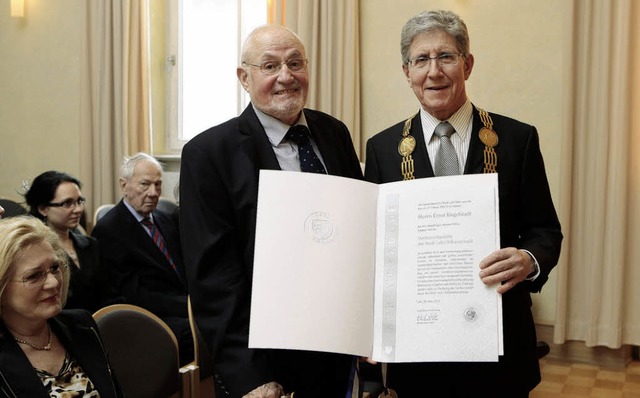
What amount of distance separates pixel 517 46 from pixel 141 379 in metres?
3.85

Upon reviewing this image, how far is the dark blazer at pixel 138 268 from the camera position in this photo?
461 cm

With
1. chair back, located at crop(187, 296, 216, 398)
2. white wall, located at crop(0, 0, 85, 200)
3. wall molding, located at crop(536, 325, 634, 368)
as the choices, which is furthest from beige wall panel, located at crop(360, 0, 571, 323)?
white wall, located at crop(0, 0, 85, 200)

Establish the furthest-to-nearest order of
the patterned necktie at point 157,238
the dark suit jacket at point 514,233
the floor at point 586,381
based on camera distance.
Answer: the patterned necktie at point 157,238, the floor at point 586,381, the dark suit jacket at point 514,233

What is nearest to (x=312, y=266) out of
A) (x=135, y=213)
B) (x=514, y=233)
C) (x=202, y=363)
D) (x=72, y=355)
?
(x=514, y=233)

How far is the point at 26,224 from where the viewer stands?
234 centimetres

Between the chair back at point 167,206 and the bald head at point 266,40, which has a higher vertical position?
the bald head at point 266,40

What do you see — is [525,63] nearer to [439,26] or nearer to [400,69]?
[400,69]

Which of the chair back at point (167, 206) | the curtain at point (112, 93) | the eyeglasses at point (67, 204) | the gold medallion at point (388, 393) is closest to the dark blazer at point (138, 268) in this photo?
the eyeglasses at point (67, 204)

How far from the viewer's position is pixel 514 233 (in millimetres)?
1889

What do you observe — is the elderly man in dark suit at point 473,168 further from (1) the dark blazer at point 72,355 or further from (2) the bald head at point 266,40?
(1) the dark blazer at point 72,355

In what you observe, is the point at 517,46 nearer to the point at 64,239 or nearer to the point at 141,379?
the point at 64,239

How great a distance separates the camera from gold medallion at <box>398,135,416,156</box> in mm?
1940

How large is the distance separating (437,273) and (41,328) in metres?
1.38

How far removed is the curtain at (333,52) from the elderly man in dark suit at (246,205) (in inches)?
153
